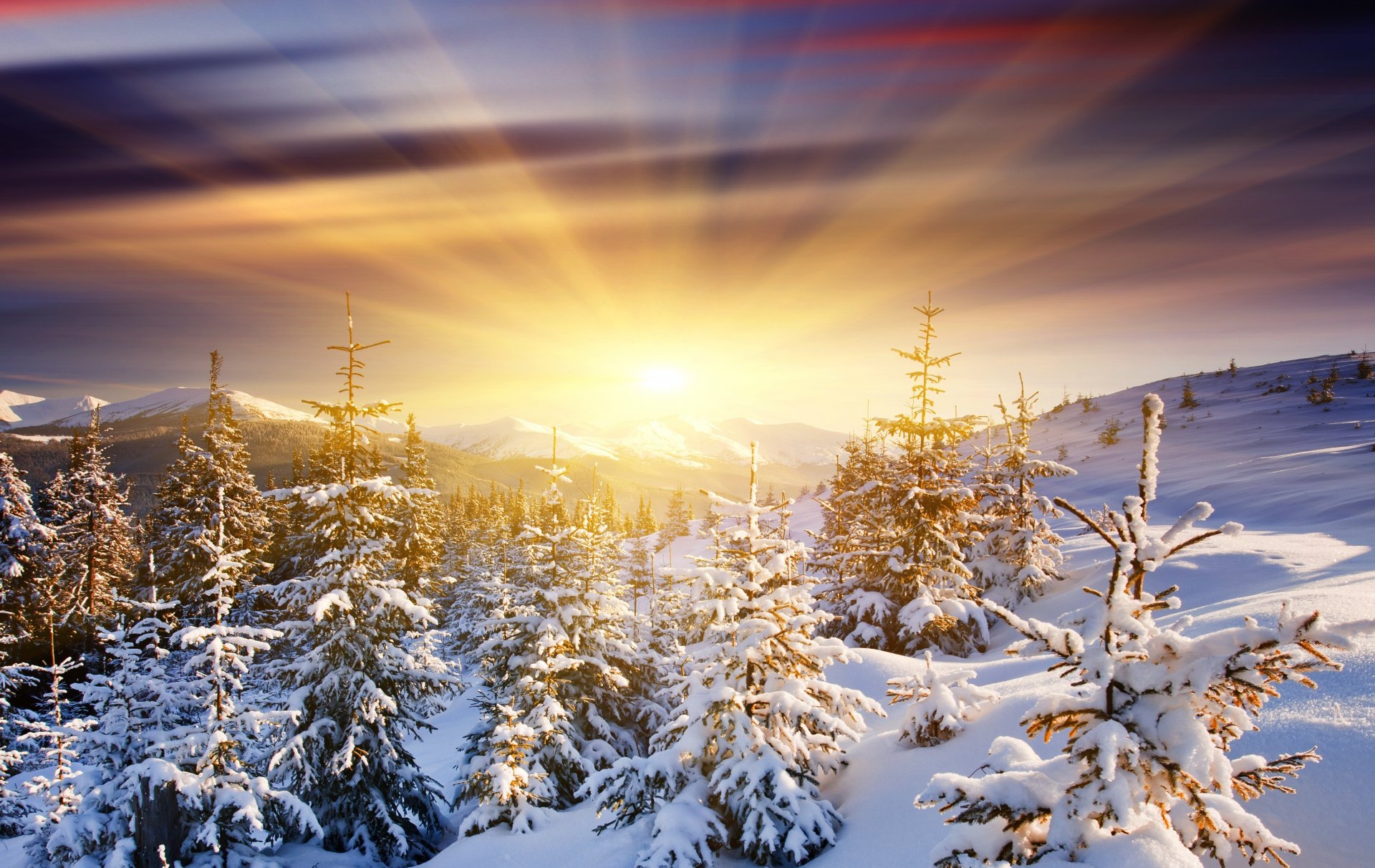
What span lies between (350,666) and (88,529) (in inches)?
933

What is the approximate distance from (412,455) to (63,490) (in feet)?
51.5

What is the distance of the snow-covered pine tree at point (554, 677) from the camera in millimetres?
13125

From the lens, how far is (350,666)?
13680 millimetres

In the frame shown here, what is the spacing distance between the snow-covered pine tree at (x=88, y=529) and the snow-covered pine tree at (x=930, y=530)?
30.3 meters

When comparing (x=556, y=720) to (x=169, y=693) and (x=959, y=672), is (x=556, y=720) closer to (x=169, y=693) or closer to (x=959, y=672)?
(x=169, y=693)

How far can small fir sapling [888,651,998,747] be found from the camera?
7.91 m

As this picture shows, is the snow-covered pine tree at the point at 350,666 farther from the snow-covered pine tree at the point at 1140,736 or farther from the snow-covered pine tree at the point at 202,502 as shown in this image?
the snow-covered pine tree at the point at 1140,736

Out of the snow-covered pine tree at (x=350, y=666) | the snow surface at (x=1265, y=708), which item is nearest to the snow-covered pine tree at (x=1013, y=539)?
the snow surface at (x=1265, y=708)

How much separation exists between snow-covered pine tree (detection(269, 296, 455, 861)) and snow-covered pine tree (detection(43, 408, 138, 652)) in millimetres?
17567

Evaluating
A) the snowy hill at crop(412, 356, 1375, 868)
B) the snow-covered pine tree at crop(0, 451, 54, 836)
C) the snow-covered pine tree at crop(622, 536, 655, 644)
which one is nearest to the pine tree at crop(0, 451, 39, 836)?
the snow-covered pine tree at crop(0, 451, 54, 836)

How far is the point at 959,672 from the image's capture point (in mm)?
9047

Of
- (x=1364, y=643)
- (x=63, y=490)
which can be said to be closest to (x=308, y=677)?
(x=1364, y=643)

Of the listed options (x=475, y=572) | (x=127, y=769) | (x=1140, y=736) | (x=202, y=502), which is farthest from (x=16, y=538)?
(x=1140, y=736)

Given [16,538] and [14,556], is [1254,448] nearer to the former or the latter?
[16,538]
